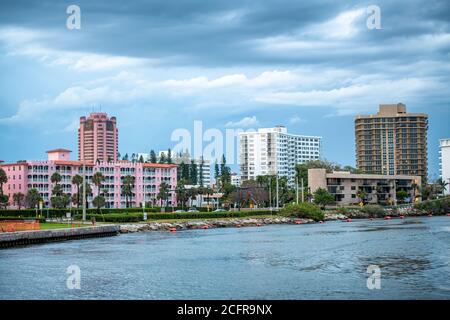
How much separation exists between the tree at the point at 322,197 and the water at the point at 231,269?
315 ft

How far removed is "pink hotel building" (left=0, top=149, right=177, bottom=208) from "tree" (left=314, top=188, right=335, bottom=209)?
40.3 m

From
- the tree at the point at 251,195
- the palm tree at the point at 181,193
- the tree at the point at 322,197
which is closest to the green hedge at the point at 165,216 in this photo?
the tree at the point at 322,197

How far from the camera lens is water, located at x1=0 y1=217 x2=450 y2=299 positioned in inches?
1795

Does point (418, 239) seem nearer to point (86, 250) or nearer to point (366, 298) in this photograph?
point (86, 250)

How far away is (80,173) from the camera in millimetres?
179750

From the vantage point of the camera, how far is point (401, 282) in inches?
1912

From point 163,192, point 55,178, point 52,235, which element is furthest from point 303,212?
point 52,235

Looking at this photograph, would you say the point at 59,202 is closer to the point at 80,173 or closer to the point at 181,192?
the point at 80,173

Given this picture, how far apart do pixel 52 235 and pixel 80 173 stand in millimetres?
94246

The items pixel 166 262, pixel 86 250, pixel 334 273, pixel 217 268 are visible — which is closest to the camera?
pixel 334 273

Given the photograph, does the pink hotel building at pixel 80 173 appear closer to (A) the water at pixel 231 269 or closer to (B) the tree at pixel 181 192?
(B) the tree at pixel 181 192

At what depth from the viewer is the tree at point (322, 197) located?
185 m
